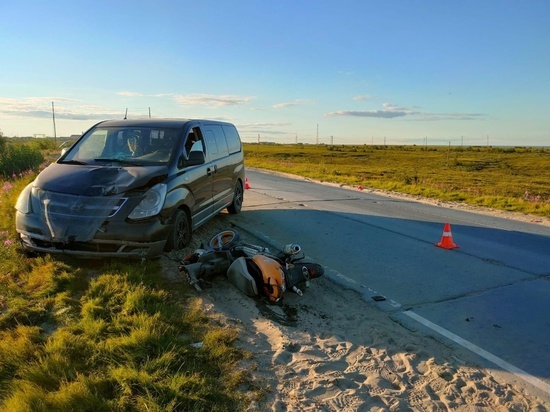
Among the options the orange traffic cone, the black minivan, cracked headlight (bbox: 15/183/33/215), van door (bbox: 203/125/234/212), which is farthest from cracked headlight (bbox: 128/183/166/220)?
the orange traffic cone

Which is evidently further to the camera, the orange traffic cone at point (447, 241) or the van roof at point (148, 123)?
the orange traffic cone at point (447, 241)

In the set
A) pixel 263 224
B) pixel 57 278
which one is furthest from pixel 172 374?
pixel 263 224

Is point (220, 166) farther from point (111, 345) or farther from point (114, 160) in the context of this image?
point (111, 345)

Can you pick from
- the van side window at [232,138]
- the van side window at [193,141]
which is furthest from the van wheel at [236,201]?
the van side window at [193,141]

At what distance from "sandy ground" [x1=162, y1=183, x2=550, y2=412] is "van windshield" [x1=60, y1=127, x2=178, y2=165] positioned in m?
2.43

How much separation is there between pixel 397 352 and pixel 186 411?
195cm

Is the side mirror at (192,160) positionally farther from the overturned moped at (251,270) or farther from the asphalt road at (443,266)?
the asphalt road at (443,266)

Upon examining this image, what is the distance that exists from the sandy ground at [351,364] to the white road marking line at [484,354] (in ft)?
0.35

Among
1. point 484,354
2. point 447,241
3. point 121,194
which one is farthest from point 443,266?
point 121,194

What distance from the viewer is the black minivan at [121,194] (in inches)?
204

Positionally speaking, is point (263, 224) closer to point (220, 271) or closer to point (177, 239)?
point (177, 239)

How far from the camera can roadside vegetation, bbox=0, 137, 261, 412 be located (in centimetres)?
288

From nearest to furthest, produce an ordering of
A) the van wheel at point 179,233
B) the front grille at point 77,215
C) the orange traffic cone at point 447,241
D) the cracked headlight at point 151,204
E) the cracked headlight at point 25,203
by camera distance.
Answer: the front grille at point 77,215
the cracked headlight at point 151,204
the cracked headlight at point 25,203
the van wheel at point 179,233
the orange traffic cone at point 447,241

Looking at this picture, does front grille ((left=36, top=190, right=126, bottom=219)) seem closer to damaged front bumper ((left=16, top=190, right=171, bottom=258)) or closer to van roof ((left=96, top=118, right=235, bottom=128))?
damaged front bumper ((left=16, top=190, right=171, bottom=258))
